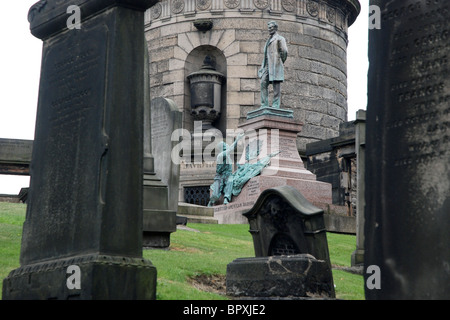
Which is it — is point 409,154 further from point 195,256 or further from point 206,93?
point 206,93

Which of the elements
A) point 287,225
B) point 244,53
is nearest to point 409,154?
point 287,225

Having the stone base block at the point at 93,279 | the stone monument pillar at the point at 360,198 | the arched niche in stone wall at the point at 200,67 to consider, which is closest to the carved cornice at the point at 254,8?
the arched niche in stone wall at the point at 200,67

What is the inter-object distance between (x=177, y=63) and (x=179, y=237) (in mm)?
18530

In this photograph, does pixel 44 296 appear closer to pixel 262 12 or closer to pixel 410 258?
pixel 410 258

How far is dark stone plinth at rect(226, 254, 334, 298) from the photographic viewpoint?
28.0ft

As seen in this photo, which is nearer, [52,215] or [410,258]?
[410,258]

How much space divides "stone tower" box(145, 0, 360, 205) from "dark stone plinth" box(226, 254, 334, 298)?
69.7ft

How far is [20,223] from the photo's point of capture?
1370 centimetres

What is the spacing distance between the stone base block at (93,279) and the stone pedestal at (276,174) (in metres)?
12.6

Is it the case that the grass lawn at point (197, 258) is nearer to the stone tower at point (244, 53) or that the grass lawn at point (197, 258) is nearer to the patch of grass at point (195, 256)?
the patch of grass at point (195, 256)

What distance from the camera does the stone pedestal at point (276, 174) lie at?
1969 centimetres

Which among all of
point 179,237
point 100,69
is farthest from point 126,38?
point 179,237

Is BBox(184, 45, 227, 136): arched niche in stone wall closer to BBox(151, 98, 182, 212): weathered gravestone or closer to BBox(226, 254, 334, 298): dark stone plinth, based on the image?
BBox(151, 98, 182, 212): weathered gravestone

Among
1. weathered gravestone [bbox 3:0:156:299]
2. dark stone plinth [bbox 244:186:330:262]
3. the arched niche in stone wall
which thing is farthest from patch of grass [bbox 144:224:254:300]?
the arched niche in stone wall
